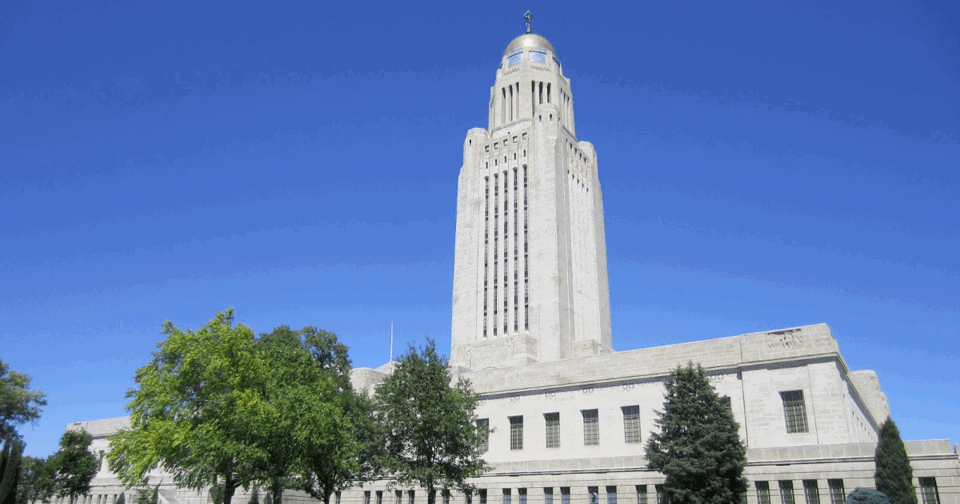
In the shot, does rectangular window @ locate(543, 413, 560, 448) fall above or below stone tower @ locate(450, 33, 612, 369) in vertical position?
below

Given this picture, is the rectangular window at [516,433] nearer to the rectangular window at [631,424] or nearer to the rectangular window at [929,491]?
the rectangular window at [631,424]

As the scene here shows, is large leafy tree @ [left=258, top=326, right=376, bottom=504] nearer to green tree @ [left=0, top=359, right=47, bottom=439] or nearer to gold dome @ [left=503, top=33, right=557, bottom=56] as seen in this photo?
green tree @ [left=0, top=359, right=47, bottom=439]

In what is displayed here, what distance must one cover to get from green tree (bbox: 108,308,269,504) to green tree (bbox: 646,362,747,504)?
1987cm

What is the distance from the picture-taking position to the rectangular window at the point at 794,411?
36562 mm

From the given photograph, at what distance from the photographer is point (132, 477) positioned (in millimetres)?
36469

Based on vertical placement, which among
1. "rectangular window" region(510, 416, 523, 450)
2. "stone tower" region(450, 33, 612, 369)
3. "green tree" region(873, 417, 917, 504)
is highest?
"stone tower" region(450, 33, 612, 369)

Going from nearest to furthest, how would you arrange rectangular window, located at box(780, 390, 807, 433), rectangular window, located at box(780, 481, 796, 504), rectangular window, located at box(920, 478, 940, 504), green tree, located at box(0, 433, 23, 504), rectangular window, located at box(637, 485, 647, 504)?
1. rectangular window, located at box(920, 478, 940, 504)
2. rectangular window, located at box(780, 481, 796, 504)
3. rectangular window, located at box(780, 390, 807, 433)
4. rectangular window, located at box(637, 485, 647, 504)
5. green tree, located at box(0, 433, 23, 504)

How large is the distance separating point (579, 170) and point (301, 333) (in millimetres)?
41885

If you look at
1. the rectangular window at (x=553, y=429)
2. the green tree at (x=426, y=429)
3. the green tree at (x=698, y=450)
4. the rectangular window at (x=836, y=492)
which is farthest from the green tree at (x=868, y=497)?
the rectangular window at (x=553, y=429)

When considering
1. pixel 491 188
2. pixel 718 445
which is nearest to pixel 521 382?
pixel 718 445

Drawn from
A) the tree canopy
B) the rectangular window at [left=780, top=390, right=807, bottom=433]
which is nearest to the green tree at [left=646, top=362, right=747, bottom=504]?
the rectangular window at [left=780, top=390, right=807, bottom=433]

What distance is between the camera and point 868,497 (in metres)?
26.0

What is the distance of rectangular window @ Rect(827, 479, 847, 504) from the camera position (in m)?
33.2

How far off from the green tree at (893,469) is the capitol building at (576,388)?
2.91 ft
